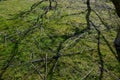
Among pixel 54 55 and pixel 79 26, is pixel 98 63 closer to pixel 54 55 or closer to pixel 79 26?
pixel 54 55

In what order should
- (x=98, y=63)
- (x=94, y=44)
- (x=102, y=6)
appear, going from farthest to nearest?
1. (x=102, y=6)
2. (x=94, y=44)
3. (x=98, y=63)

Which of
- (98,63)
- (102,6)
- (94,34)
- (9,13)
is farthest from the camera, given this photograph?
(102,6)

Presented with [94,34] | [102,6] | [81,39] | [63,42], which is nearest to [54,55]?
[63,42]

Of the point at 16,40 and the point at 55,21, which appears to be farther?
the point at 55,21

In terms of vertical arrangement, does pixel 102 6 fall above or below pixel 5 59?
above

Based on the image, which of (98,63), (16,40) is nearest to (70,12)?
(16,40)

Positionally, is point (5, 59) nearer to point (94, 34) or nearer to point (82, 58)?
point (82, 58)
